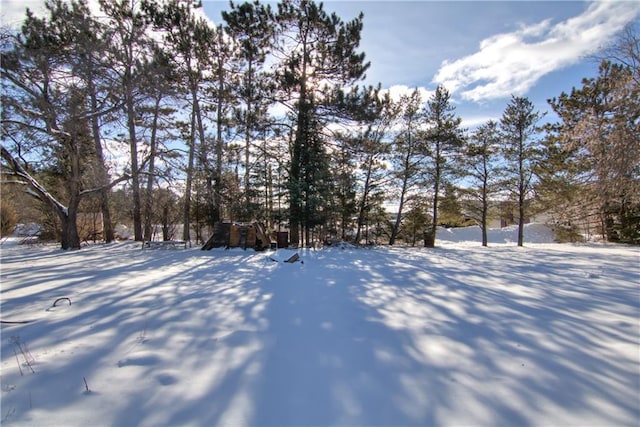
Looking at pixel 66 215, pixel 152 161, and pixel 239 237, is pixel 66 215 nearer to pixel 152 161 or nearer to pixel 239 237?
pixel 152 161

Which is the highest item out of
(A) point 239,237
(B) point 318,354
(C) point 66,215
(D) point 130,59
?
(D) point 130,59

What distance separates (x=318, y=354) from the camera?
2283mm

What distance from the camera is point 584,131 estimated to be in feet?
27.0

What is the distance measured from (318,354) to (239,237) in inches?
306

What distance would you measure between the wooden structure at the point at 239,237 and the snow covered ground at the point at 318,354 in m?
4.94

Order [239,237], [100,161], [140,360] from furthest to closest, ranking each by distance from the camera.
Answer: [100,161]
[239,237]
[140,360]

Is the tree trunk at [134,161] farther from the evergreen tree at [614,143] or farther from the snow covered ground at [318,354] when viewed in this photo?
the evergreen tree at [614,143]

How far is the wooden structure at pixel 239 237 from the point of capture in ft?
30.8

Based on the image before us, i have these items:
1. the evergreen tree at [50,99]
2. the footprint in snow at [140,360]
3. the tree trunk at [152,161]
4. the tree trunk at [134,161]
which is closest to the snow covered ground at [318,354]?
→ the footprint in snow at [140,360]

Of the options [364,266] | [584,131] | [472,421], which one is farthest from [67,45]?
[584,131]

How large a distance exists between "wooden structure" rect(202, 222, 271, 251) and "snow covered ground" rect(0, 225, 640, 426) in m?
4.94

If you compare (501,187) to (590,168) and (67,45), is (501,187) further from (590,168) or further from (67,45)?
(67,45)

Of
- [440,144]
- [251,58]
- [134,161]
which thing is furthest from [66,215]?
[440,144]

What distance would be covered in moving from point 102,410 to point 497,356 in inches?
105
